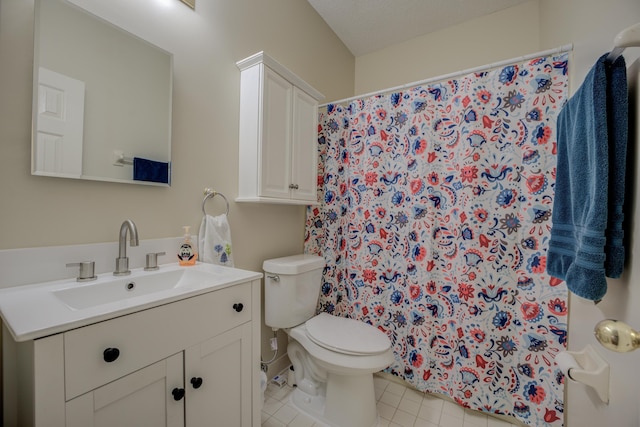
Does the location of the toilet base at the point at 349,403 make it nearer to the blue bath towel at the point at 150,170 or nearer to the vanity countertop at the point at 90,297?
the vanity countertop at the point at 90,297

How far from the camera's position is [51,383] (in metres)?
0.53

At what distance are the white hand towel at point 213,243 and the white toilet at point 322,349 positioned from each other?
311 millimetres

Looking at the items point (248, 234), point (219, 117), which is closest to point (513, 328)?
point (248, 234)

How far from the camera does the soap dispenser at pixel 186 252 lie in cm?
114

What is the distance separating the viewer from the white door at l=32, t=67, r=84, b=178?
82 centimetres

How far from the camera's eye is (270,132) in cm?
144

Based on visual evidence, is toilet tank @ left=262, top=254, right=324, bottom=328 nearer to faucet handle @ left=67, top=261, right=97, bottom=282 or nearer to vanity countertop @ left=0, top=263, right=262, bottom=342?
vanity countertop @ left=0, top=263, right=262, bottom=342

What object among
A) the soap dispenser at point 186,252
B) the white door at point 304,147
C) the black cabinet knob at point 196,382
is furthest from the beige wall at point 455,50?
the black cabinet knob at point 196,382

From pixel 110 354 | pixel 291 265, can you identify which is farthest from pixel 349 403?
pixel 110 354

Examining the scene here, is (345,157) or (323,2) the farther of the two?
(323,2)

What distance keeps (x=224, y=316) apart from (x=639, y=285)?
103cm

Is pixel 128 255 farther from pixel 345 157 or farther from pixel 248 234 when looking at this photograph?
pixel 345 157

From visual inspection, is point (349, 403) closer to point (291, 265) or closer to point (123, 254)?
point (291, 265)

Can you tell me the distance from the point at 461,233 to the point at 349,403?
3.48ft
